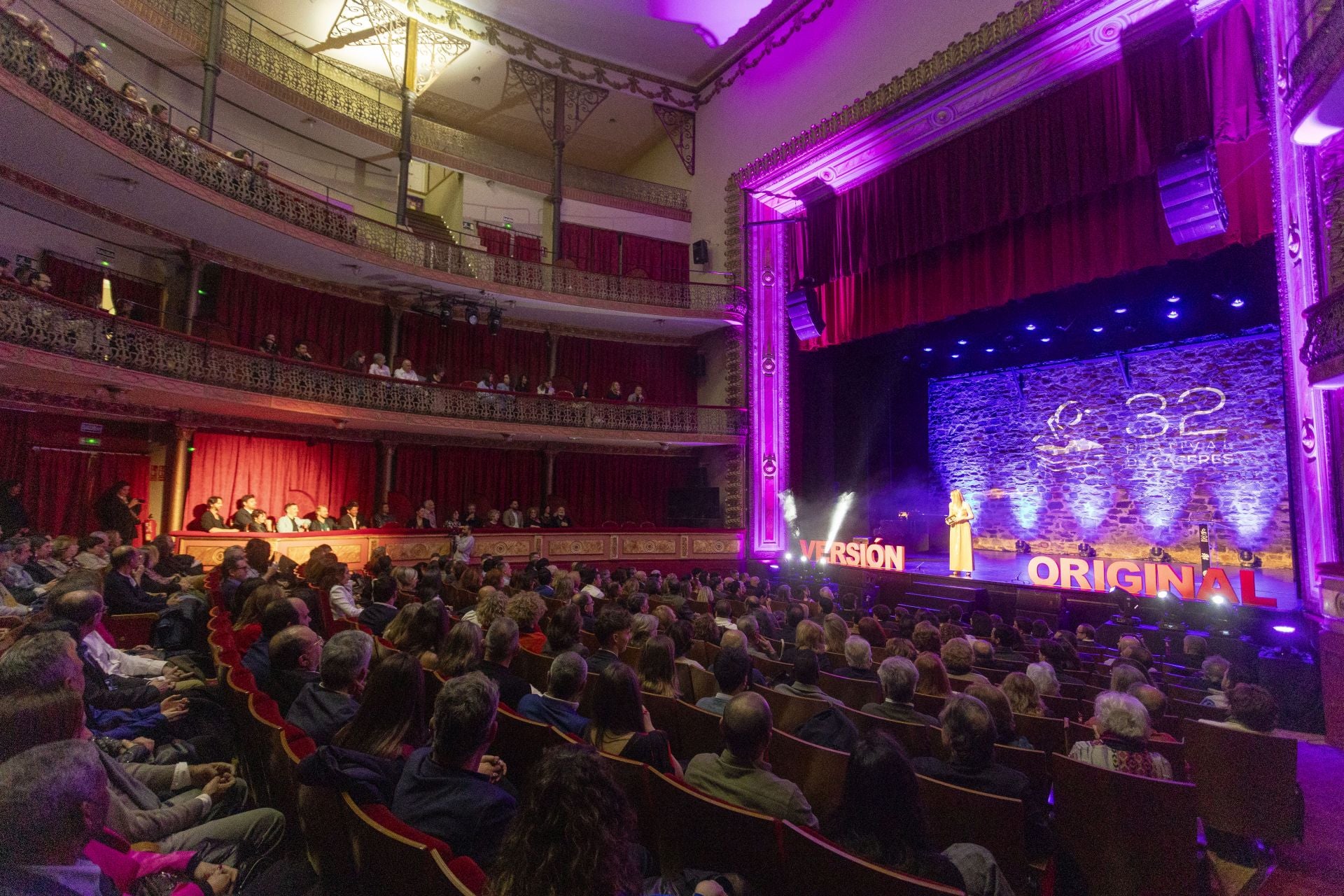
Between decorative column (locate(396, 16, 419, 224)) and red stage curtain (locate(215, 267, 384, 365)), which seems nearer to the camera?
red stage curtain (locate(215, 267, 384, 365))

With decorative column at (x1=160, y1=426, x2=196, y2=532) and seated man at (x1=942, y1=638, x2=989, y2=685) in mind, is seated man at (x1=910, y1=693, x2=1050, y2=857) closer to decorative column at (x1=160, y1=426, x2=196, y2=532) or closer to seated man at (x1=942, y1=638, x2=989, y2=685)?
seated man at (x1=942, y1=638, x2=989, y2=685)

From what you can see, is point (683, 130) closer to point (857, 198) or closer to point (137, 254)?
point (857, 198)

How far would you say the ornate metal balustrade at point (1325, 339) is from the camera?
5918mm

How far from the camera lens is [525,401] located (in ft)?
46.8

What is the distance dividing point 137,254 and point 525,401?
21.6 feet

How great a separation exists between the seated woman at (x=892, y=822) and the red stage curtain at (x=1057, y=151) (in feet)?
31.3

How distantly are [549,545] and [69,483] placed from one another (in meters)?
7.50

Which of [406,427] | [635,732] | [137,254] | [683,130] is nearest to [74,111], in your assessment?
[137,254]

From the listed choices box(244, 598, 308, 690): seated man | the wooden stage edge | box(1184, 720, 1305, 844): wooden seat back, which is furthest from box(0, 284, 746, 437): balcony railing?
box(1184, 720, 1305, 844): wooden seat back

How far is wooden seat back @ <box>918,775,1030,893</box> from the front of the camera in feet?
7.69

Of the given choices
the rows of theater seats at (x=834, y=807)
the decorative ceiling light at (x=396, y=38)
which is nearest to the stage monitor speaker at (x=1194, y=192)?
the rows of theater seats at (x=834, y=807)

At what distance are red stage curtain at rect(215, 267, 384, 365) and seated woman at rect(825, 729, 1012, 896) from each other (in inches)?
493

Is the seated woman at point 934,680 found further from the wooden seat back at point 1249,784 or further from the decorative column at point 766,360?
the decorative column at point 766,360

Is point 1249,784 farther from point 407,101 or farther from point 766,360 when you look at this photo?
point 407,101
